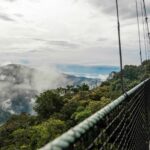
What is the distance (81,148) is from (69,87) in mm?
94101

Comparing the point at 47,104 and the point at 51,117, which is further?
the point at 47,104

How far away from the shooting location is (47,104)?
251 feet

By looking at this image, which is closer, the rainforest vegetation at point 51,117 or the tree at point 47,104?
the rainforest vegetation at point 51,117

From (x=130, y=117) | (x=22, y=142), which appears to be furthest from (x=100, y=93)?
(x=130, y=117)

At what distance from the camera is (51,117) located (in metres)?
68.0

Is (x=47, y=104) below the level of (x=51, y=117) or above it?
above

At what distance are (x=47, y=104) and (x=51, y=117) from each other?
28.1 ft

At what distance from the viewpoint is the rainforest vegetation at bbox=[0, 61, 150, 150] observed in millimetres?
55562

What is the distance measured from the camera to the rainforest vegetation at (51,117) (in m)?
55.6

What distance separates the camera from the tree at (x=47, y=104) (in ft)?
250

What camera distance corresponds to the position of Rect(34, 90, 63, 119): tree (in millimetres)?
76062

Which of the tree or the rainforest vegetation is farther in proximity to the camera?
the tree

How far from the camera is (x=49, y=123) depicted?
2231 inches

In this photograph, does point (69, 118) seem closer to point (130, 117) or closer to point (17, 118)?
point (17, 118)
